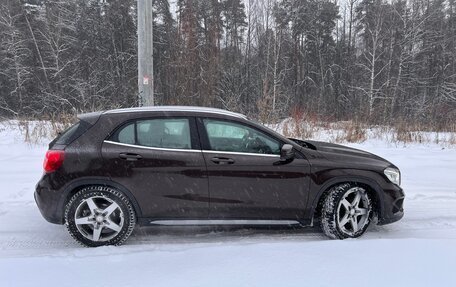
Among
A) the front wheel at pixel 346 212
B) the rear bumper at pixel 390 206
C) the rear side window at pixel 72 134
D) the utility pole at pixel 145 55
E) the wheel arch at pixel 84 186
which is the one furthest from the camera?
the utility pole at pixel 145 55

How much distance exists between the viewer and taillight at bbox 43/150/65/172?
394 cm

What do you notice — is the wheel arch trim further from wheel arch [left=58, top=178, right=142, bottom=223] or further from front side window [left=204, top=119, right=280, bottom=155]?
wheel arch [left=58, top=178, right=142, bottom=223]

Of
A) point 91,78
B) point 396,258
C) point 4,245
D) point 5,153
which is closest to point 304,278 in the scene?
point 396,258

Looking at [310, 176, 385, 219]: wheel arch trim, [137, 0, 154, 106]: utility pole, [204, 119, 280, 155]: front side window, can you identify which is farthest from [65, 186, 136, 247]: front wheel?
[137, 0, 154, 106]: utility pole

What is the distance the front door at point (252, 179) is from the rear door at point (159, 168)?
0.45ft

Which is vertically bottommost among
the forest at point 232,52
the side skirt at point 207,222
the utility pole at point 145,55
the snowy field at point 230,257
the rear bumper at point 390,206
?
the snowy field at point 230,257

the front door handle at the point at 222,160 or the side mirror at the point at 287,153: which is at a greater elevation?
the side mirror at the point at 287,153

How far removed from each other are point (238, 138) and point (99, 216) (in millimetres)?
1789

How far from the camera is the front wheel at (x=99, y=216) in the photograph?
3949 millimetres

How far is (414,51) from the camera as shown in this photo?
116 feet

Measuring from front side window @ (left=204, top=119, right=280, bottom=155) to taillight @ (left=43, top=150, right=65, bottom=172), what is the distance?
163cm

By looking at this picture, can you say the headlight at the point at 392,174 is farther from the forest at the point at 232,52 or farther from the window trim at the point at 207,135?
the forest at the point at 232,52

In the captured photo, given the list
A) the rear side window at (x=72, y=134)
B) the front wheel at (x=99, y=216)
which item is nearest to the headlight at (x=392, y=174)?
the front wheel at (x=99, y=216)

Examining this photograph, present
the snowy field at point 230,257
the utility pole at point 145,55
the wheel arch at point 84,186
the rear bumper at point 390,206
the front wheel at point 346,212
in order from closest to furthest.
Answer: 1. the snowy field at point 230,257
2. the wheel arch at point 84,186
3. the front wheel at point 346,212
4. the rear bumper at point 390,206
5. the utility pole at point 145,55
